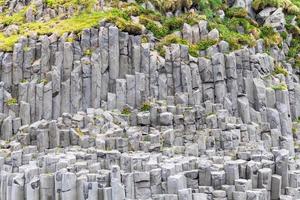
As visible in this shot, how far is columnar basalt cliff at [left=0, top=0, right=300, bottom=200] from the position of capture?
2348cm

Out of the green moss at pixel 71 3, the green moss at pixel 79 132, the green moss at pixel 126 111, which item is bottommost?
the green moss at pixel 79 132

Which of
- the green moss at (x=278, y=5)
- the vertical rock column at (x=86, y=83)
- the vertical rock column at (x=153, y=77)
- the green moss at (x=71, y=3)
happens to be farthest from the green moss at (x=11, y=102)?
the green moss at (x=278, y=5)

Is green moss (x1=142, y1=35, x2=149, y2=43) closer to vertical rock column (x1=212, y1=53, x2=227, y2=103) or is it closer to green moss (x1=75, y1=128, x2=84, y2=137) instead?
vertical rock column (x1=212, y1=53, x2=227, y2=103)

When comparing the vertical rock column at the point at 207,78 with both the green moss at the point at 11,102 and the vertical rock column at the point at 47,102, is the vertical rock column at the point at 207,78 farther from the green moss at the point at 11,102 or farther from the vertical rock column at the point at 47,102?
the green moss at the point at 11,102

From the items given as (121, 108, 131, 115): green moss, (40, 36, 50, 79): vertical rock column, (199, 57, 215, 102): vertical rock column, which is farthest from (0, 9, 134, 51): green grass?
(121, 108, 131, 115): green moss

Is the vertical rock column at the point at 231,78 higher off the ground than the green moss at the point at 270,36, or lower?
lower

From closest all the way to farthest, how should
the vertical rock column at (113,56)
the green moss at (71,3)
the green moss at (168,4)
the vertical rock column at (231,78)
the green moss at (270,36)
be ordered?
the vertical rock column at (113,56)
the vertical rock column at (231,78)
the green moss at (71,3)
the green moss at (168,4)
the green moss at (270,36)

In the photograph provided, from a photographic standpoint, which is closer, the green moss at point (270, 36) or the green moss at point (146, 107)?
the green moss at point (146, 107)

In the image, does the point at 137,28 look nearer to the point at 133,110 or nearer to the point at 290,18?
the point at 133,110

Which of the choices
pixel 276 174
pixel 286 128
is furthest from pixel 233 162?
pixel 286 128

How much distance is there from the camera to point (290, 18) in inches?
1523

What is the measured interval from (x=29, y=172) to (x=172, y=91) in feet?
31.1

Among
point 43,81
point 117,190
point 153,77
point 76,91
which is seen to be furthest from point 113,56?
point 117,190

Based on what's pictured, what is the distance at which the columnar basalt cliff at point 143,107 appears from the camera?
23484 mm
